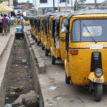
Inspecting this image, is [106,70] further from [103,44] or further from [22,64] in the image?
[22,64]

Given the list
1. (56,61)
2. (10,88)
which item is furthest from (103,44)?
(56,61)

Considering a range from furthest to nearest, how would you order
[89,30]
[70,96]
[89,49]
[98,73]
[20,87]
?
[20,87]
[70,96]
[89,30]
[89,49]
[98,73]

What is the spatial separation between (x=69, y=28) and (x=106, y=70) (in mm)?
1328

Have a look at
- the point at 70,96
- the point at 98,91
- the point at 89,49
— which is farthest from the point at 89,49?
the point at 70,96

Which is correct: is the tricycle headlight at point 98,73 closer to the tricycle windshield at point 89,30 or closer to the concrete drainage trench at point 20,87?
the tricycle windshield at point 89,30

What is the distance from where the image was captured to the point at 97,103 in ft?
23.0

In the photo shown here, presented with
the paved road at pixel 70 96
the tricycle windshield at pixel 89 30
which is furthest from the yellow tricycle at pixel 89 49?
the paved road at pixel 70 96

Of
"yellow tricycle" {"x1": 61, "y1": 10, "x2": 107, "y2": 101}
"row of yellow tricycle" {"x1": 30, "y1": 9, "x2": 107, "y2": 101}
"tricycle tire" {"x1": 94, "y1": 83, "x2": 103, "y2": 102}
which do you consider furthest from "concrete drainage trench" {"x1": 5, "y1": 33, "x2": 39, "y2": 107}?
"tricycle tire" {"x1": 94, "y1": 83, "x2": 103, "y2": 102}

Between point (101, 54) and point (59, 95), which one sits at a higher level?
point (101, 54)

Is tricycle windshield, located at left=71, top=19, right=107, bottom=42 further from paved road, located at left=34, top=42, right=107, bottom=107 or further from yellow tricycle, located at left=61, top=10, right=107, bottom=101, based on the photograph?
paved road, located at left=34, top=42, right=107, bottom=107

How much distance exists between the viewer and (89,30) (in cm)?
734

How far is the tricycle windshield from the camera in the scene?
23.9ft

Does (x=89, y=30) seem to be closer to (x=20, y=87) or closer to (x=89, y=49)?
(x=89, y=49)

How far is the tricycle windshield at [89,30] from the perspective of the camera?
7.29 metres
